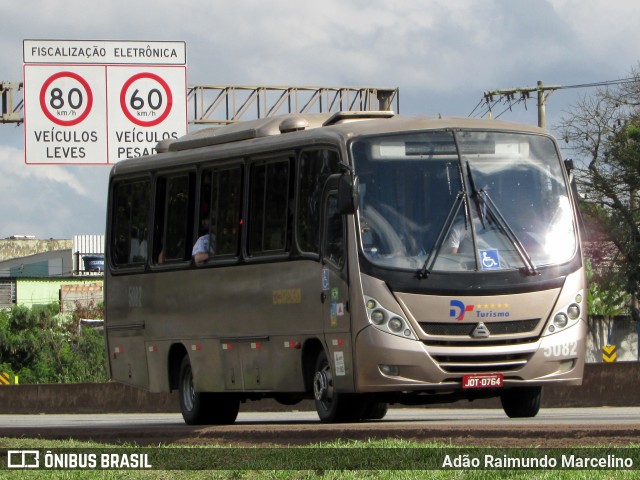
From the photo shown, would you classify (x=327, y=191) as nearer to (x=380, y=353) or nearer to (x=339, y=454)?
(x=380, y=353)

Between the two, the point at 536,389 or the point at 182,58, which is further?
the point at 182,58

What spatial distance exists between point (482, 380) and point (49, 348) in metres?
62.8

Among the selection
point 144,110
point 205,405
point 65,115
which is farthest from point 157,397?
point 205,405

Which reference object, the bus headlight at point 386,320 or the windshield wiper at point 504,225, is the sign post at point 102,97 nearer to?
the windshield wiper at point 504,225

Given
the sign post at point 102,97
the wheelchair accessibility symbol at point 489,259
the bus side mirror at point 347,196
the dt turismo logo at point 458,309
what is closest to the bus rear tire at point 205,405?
the bus side mirror at point 347,196

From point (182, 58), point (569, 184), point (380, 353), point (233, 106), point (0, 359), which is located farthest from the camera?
point (0, 359)

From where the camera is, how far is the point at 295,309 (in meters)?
16.8

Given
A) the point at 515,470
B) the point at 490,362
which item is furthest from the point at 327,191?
the point at 515,470

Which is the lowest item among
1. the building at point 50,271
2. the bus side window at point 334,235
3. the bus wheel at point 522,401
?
the bus wheel at point 522,401

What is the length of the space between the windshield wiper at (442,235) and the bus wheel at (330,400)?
62.2 inches

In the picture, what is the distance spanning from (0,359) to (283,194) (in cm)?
6413

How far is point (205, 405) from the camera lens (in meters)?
19.2

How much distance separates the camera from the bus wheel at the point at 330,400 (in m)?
16.1

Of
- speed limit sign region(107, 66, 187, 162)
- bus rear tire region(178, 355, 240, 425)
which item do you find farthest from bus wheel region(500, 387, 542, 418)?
speed limit sign region(107, 66, 187, 162)
